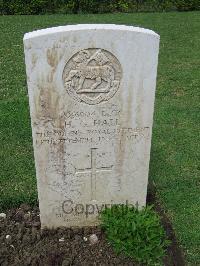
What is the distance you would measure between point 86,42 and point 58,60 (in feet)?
0.85

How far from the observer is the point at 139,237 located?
3.78 m

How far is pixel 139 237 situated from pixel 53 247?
0.84 meters

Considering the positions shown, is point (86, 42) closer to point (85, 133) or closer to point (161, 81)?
point (85, 133)

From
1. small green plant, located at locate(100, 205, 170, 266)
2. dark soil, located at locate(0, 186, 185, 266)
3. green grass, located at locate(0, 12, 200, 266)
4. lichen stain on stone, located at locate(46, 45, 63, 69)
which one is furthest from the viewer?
green grass, located at locate(0, 12, 200, 266)

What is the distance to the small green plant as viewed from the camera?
379 centimetres

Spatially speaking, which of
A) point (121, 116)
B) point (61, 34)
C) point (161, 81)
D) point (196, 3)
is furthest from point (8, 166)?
point (196, 3)

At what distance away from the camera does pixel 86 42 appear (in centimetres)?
354

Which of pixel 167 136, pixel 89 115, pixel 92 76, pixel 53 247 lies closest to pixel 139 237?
pixel 53 247

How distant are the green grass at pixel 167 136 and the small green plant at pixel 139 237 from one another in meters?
0.46

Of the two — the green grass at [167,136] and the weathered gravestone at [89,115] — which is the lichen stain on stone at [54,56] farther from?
the green grass at [167,136]

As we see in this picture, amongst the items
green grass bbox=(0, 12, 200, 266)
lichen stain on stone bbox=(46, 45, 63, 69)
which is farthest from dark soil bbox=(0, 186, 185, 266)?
lichen stain on stone bbox=(46, 45, 63, 69)

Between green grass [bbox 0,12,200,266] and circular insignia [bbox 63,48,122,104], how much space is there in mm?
1588

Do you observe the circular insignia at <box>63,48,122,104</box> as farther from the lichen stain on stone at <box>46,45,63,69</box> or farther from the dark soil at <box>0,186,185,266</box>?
the dark soil at <box>0,186,185,266</box>

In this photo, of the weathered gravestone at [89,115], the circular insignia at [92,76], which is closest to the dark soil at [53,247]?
the weathered gravestone at [89,115]
